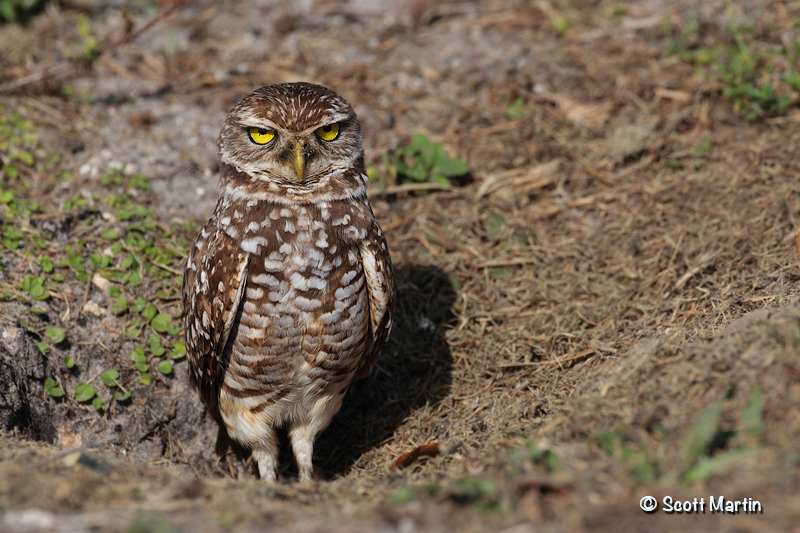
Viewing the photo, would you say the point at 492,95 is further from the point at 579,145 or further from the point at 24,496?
the point at 24,496

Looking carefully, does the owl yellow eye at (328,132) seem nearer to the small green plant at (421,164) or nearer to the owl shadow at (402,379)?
the owl shadow at (402,379)

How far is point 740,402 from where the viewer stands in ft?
7.13

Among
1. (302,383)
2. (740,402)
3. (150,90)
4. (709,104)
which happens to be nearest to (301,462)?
(302,383)

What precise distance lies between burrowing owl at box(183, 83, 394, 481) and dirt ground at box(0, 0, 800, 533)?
0.62 metres

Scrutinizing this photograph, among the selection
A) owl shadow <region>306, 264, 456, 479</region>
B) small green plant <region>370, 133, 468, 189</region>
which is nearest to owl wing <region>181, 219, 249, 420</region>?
owl shadow <region>306, 264, 456, 479</region>

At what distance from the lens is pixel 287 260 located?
303 cm

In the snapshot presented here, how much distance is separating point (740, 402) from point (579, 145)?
10.3 feet

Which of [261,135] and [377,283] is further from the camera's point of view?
[377,283]

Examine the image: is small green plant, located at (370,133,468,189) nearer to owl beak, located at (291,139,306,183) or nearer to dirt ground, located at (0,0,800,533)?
dirt ground, located at (0,0,800,533)

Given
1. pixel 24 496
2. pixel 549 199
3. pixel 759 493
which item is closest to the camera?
pixel 759 493

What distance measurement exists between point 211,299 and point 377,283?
0.82 m

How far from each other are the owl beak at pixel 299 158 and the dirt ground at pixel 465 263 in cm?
140

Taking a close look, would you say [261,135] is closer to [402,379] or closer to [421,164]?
[402,379]

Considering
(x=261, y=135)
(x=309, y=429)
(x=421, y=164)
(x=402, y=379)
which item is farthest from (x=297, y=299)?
(x=421, y=164)
